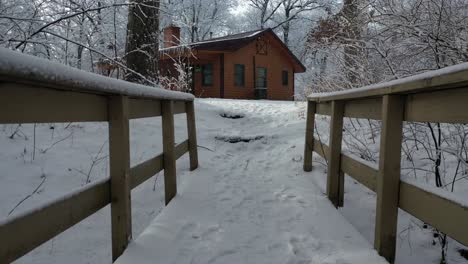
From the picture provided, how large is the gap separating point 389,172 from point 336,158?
1.57 meters

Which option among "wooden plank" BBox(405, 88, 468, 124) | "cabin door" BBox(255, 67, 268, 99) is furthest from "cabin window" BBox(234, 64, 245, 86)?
"wooden plank" BBox(405, 88, 468, 124)

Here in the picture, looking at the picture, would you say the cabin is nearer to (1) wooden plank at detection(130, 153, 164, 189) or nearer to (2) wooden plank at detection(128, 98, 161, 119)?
(2) wooden plank at detection(128, 98, 161, 119)

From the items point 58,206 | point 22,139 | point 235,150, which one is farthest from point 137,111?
point 235,150

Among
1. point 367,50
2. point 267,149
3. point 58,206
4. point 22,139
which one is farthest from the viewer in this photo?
point 267,149

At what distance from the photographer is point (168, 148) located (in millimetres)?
3932

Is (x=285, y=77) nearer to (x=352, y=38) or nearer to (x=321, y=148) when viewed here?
(x=352, y=38)

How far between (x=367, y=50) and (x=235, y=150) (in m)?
3.19

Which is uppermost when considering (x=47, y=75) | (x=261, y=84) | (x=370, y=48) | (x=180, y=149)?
(x=261, y=84)

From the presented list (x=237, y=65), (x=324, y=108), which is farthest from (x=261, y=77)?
(x=324, y=108)

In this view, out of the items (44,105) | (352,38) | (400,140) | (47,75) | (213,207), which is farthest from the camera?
(352,38)

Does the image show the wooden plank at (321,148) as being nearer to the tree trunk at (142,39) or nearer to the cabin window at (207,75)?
the tree trunk at (142,39)

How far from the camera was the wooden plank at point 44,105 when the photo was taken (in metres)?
1.45

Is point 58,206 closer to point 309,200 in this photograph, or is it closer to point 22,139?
point 309,200

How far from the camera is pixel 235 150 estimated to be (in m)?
7.62
